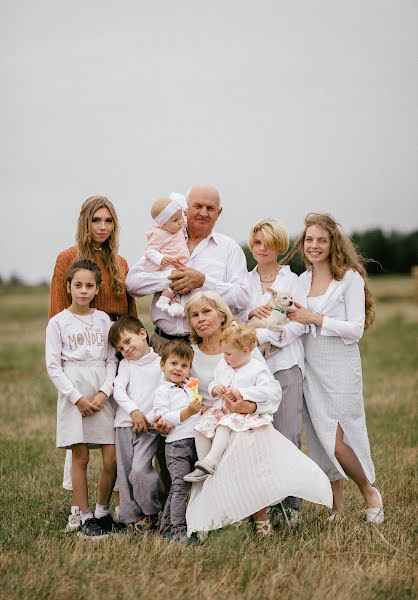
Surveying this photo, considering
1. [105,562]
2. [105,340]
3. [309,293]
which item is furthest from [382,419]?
[105,562]

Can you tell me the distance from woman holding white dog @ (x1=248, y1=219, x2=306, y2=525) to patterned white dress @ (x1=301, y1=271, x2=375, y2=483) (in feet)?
0.51

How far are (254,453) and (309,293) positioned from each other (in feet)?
5.27

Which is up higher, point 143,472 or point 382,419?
point 143,472

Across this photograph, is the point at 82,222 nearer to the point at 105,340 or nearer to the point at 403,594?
the point at 105,340

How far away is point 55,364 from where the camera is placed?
662 centimetres

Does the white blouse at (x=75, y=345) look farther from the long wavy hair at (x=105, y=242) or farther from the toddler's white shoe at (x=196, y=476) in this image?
the toddler's white shoe at (x=196, y=476)

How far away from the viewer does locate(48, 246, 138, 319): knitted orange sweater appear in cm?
692

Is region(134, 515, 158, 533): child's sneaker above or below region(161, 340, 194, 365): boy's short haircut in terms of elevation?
below

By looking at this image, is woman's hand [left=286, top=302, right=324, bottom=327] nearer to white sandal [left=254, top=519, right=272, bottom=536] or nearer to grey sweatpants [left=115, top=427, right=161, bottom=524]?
grey sweatpants [left=115, top=427, right=161, bottom=524]

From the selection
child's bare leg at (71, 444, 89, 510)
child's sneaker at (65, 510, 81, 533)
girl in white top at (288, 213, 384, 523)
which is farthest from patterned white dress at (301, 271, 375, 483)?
child's sneaker at (65, 510, 81, 533)

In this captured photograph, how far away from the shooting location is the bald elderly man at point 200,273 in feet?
22.3

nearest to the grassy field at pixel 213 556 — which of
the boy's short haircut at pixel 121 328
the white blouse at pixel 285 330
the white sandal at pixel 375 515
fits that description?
the white sandal at pixel 375 515

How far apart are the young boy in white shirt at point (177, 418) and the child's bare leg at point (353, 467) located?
131 centimetres

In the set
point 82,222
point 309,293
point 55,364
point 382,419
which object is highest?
point 82,222
